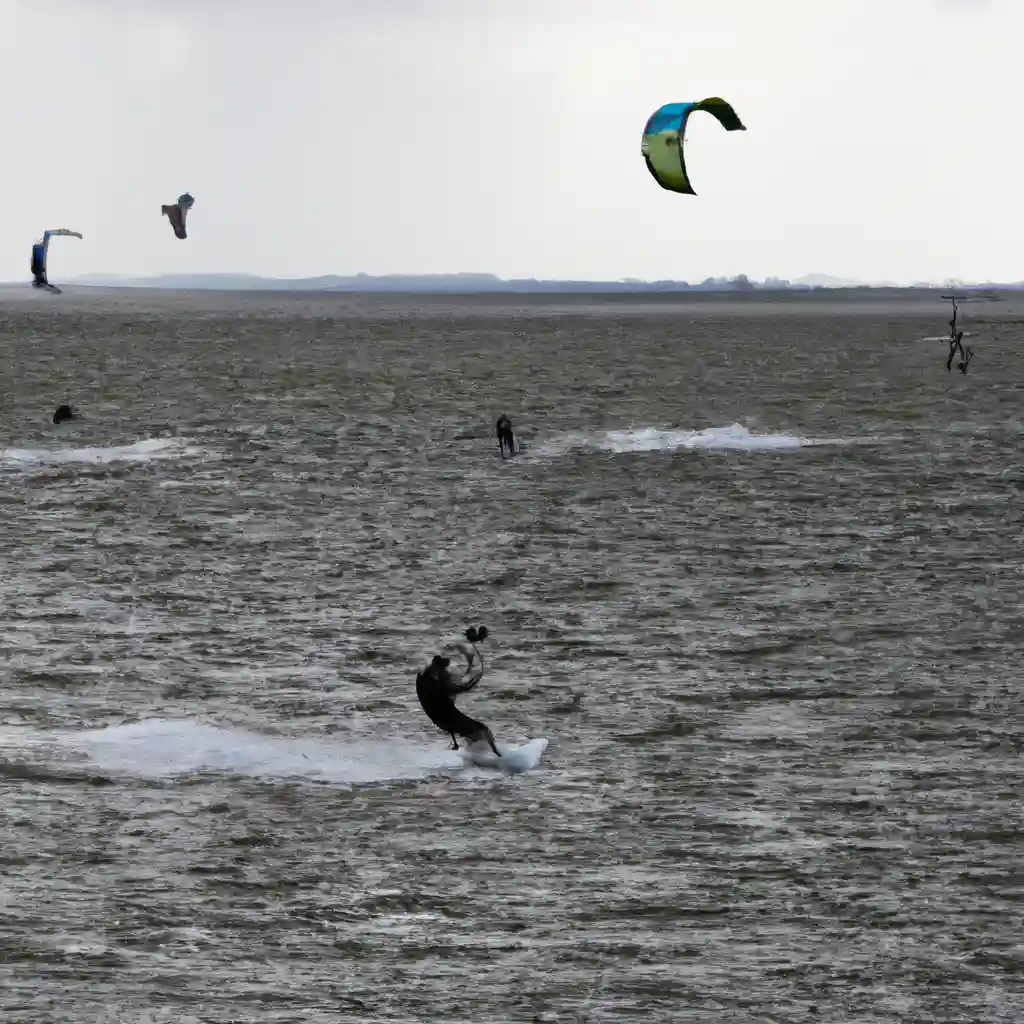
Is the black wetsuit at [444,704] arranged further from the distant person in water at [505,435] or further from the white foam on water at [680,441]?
the white foam on water at [680,441]

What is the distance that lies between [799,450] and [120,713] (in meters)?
28.3

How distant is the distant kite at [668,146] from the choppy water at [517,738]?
566 centimetres

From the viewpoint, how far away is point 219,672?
2152 centimetres

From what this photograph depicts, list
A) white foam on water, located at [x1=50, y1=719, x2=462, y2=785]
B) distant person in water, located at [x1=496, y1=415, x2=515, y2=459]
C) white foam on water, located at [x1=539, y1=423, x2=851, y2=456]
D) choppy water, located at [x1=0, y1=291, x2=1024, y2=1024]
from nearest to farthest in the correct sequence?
choppy water, located at [x1=0, y1=291, x2=1024, y2=1024], white foam on water, located at [x1=50, y1=719, x2=462, y2=785], distant person in water, located at [x1=496, y1=415, x2=515, y2=459], white foam on water, located at [x1=539, y1=423, x2=851, y2=456]

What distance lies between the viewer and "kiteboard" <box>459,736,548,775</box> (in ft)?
56.5

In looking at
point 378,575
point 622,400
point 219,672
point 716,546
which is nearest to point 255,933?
point 219,672

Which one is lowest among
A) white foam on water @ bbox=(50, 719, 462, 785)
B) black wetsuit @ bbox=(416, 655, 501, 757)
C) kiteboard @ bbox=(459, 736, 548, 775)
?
white foam on water @ bbox=(50, 719, 462, 785)

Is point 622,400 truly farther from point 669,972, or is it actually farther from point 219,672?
point 669,972

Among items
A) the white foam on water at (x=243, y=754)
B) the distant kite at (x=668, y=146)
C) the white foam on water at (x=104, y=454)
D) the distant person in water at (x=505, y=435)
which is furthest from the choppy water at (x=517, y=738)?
the distant kite at (x=668, y=146)

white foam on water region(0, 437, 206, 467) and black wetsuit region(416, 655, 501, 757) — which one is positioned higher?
black wetsuit region(416, 655, 501, 757)

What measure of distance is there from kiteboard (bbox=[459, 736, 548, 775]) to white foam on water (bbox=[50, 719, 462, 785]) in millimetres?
154

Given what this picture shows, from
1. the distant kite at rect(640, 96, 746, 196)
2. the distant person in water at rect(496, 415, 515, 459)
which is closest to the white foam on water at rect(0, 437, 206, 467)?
the distant person in water at rect(496, 415, 515, 459)

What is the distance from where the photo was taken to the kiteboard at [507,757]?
1723 cm

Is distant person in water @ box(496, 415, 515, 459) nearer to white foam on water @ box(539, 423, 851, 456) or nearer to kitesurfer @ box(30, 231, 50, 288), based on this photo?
white foam on water @ box(539, 423, 851, 456)
